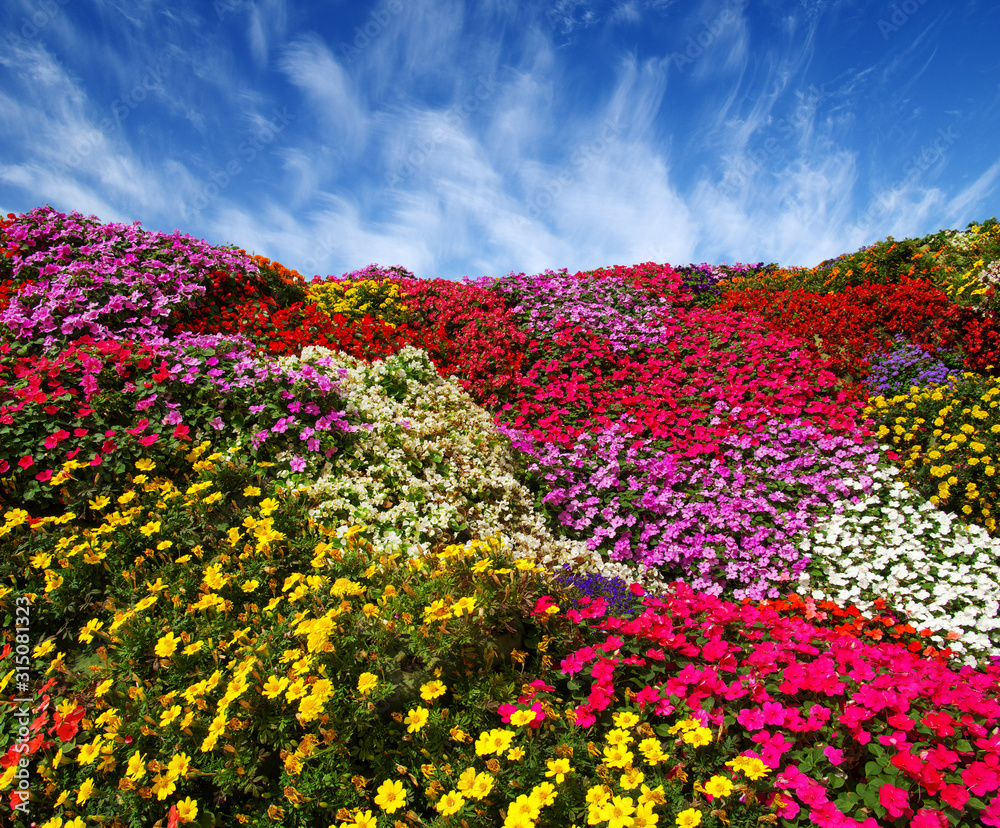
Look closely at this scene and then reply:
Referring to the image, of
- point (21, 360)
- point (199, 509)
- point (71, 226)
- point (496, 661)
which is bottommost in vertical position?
point (496, 661)

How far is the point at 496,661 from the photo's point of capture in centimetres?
288

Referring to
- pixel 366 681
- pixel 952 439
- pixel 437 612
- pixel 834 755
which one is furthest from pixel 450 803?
pixel 952 439

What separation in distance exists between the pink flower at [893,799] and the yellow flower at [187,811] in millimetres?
2713

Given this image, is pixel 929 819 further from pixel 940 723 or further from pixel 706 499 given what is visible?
pixel 706 499

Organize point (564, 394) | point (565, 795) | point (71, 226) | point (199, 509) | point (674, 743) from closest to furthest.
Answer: point (565, 795) < point (674, 743) < point (199, 509) < point (564, 394) < point (71, 226)

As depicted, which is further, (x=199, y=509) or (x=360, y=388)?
(x=360, y=388)

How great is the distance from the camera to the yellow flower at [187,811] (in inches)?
84.4

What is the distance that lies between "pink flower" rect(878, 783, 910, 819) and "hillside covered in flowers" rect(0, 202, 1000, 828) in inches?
0.4

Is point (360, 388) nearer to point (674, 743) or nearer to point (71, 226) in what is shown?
point (674, 743)

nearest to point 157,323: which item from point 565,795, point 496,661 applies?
point 496,661

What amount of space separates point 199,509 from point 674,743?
326cm

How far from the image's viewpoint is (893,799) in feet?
6.76

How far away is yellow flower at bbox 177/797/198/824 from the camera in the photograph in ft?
7.04

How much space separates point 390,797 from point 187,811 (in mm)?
880
